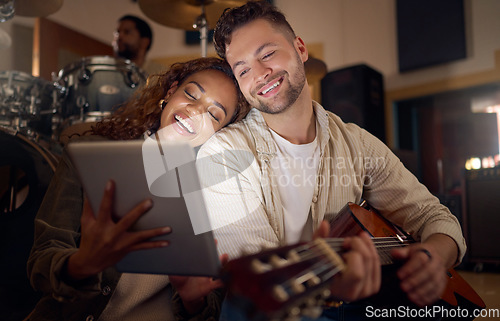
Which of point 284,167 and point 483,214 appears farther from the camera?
point 483,214

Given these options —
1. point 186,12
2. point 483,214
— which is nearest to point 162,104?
point 186,12

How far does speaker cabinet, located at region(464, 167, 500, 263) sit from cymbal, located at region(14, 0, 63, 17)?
7.94 ft

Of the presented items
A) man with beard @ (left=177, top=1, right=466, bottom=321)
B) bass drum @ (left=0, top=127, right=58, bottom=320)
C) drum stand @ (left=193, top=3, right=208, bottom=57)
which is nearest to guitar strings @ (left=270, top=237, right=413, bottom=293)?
man with beard @ (left=177, top=1, right=466, bottom=321)

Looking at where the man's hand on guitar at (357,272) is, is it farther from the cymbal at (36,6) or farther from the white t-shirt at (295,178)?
the cymbal at (36,6)

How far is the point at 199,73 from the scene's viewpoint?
4.28 ft

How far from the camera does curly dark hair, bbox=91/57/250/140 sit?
49.2 inches

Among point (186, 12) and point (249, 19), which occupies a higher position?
point (186, 12)

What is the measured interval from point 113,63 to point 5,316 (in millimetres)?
1495

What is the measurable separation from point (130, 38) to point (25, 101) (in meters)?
1.44

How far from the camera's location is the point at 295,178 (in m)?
1.13

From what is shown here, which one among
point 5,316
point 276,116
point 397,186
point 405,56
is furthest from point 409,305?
point 405,56

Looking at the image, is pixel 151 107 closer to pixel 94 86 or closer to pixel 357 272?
pixel 357 272

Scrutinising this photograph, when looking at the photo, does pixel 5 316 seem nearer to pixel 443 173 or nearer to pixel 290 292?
pixel 290 292

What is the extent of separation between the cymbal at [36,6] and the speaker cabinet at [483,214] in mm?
2419
